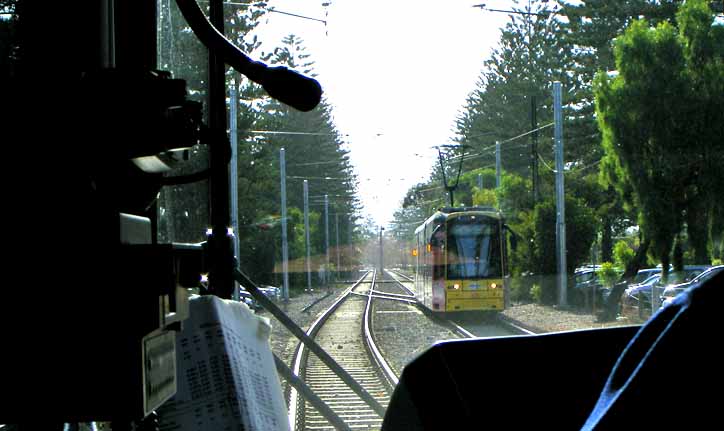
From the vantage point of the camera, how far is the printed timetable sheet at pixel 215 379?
5.39 feet

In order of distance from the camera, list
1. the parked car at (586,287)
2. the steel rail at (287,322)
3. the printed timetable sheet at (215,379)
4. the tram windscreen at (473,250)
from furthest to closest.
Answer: the tram windscreen at (473,250) → the parked car at (586,287) → the steel rail at (287,322) → the printed timetable sheet at (215,379)

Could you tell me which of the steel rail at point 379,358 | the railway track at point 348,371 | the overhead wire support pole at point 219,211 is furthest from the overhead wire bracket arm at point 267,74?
the steel rail at point 379,358

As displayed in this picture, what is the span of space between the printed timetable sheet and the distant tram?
648 inches

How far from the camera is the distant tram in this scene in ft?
59.9

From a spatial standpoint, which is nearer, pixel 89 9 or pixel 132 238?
pixel 132 238

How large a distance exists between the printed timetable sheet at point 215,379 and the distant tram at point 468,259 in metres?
16.5

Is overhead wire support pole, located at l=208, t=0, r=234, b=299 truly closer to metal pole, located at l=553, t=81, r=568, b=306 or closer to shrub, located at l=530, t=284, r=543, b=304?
metal pole, located at l=553, t=81, r=568, b=306

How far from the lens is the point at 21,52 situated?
153cm

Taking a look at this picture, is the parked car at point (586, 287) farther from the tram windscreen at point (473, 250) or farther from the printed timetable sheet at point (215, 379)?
the printed timetable sheet at point (215, 379)

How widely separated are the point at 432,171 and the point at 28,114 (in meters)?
33.2

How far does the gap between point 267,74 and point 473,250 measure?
58.0 ft

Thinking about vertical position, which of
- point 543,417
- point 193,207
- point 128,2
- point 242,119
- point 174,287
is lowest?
point 543,417

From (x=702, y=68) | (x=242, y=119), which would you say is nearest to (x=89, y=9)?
(x=242, y=119)

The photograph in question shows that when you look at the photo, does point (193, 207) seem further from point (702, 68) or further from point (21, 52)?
point (702, 68)
